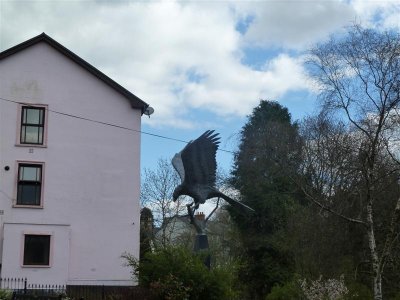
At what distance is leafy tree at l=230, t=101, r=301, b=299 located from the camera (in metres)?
34.0

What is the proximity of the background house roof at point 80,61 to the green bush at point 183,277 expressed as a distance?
504 inches

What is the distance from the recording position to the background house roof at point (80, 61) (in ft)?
93.8

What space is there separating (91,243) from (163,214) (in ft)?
51.0

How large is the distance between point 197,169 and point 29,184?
11.9 meters

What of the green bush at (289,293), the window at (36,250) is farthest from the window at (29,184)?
the green bush at (289,293)

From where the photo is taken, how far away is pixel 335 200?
92.5 feet

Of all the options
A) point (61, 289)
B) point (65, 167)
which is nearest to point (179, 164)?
point (61, 289)

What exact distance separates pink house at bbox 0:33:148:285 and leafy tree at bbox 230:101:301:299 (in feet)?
29.1

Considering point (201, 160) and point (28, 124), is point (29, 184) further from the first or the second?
point (201, 160)

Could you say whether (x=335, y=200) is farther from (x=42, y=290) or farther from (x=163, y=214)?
(x=163, y=214)

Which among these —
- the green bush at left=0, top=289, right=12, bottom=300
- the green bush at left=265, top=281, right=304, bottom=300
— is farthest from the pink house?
the green bush at left=0, top=289, right=12, bottom=300

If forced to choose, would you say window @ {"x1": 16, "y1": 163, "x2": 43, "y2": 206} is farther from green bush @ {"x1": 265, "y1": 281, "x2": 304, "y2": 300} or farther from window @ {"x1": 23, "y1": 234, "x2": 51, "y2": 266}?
green bush @ {"x1": 265, "y1": 281, "x2": 304, "y2": 300}

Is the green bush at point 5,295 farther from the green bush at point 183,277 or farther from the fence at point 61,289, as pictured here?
the fence at point 61,289

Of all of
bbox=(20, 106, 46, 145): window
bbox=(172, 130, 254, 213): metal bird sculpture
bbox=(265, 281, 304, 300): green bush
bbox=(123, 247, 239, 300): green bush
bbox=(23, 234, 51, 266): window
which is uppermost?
bbox=(20, 106, 46, 145): window
